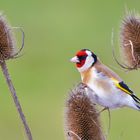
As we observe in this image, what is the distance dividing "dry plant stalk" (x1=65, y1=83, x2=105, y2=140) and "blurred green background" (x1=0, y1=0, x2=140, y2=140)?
3937 mm

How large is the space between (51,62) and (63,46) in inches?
53.5

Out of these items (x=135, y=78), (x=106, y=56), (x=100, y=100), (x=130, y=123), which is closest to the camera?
(x=100, y=100)

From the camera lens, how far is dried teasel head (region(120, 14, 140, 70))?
836 centimetres

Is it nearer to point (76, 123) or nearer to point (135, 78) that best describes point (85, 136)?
point (76, 123)

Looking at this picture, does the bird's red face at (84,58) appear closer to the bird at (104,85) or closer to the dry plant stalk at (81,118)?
the bird at (104,85)

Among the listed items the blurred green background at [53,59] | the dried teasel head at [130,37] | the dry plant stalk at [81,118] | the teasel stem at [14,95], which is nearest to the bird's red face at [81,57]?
the dried teasel head at [130,37]

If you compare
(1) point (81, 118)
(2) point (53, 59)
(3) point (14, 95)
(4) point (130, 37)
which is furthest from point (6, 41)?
(2) point (53, 59)

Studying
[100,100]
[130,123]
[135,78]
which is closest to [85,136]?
[100,100]

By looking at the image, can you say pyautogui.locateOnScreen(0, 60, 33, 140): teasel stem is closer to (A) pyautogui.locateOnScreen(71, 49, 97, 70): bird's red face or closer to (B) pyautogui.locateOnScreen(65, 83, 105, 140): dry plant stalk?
(B) pyautogui.locateOnScreen(65, 83, 105, 140): dry plant stalk

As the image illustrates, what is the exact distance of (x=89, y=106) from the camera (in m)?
7.59

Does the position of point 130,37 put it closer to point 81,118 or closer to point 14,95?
point 81,118

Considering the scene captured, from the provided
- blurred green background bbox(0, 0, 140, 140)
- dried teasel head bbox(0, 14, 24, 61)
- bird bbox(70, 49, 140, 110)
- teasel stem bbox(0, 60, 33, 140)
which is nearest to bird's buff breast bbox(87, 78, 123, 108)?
bird bbox(70, 49, 140, 110)

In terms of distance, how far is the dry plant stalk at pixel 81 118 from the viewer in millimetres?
7605

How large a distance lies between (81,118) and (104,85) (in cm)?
100
